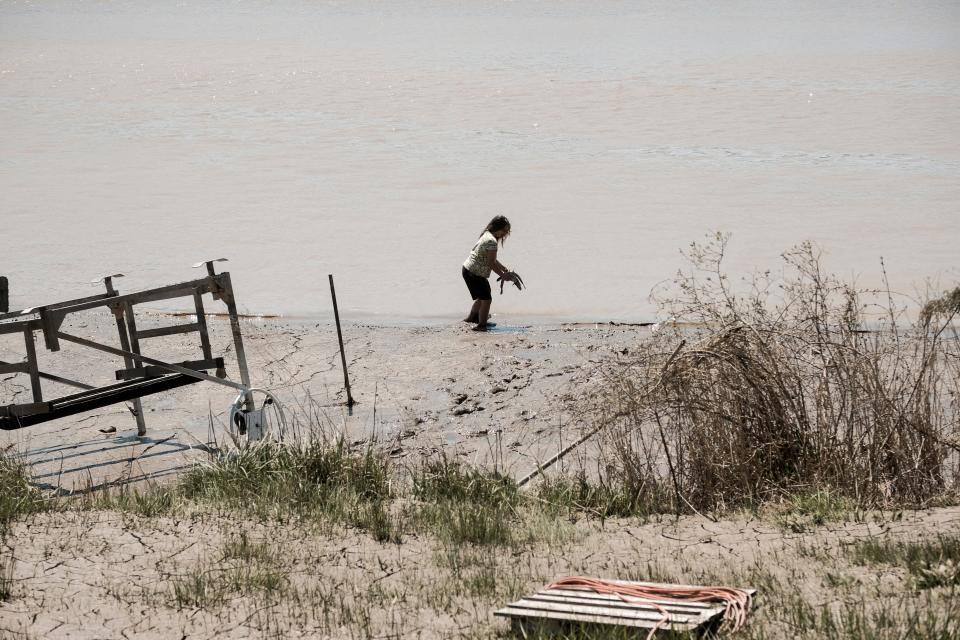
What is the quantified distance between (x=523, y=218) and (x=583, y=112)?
14198 millimetres

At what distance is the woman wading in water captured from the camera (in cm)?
1253

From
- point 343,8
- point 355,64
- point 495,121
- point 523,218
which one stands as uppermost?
point 343,8

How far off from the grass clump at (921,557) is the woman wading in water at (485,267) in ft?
23.1

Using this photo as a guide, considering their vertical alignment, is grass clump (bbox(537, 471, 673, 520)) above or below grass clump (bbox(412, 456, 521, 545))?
below

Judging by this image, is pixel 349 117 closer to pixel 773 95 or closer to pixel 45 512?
pixel 773 95

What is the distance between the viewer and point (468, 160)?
87.5ft

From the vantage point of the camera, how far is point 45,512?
6.77 m

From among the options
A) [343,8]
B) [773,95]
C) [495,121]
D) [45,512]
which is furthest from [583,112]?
[343,8]

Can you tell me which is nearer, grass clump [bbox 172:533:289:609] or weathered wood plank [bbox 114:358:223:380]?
grass clump [bbox 172:533:289:609]

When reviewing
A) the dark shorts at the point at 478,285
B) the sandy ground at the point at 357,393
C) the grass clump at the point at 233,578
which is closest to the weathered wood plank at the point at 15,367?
the sandy ground at the point at 357,393

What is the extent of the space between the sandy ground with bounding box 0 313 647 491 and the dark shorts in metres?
0.43

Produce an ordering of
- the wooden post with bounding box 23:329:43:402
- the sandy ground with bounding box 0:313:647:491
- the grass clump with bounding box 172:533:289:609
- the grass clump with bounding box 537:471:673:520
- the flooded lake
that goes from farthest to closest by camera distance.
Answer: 1. the flooded lake
2. the sandy ground with bounding box 0:313:647:491
3. the wooden post with bounding box 23:329:43:402
4. the grass clump with bounding box 537:471:673:520
5. the grass clump with bounding box 172:533:289:609

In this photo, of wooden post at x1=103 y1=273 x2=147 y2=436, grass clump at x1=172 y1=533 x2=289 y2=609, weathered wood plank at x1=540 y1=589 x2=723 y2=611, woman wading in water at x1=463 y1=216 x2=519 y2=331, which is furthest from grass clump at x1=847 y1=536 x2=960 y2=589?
woman wading in water at x1=463 y1=216 x2=519 y2=331

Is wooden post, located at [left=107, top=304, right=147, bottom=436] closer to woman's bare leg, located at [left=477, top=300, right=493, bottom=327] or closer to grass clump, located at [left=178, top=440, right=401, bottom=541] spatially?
grass clump, located at [left=178, top=440, right=401, bottom=541]
